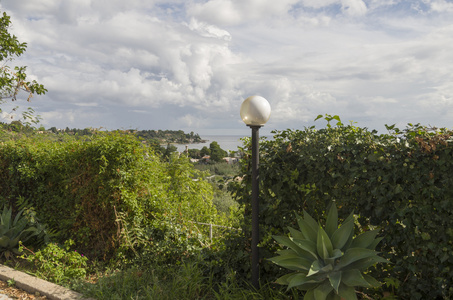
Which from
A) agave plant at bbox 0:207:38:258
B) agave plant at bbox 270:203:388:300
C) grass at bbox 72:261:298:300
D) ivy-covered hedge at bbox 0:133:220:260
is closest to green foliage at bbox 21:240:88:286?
grass at bbox 72:261:298:300

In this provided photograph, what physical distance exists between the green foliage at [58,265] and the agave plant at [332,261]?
3179 millimetres

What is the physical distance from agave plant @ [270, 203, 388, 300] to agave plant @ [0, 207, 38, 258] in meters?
4.72

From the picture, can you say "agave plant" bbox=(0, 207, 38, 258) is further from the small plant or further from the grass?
the grass

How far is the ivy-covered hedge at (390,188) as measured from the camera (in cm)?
305

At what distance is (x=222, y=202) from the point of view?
9938 mm

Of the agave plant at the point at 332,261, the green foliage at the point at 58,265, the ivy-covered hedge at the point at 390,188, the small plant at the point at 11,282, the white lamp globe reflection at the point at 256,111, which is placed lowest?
the small plant at the point at 11,282

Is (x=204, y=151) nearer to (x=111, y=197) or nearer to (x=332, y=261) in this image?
(x=111, y=197)

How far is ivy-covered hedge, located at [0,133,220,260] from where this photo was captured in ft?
17.0

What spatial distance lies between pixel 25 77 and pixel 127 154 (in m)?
5.47

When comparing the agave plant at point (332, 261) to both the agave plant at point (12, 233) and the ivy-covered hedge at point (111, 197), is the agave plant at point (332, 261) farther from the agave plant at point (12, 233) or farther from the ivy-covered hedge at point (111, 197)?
the agave plant at point (12, 233)

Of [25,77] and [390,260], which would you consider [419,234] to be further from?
[25,77]

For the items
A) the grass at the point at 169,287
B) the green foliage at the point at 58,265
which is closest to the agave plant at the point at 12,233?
the green foliage at the point at 58,265

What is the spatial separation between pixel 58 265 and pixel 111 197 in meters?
1.19

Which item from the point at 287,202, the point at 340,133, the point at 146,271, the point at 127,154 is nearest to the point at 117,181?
the point at 127,154
